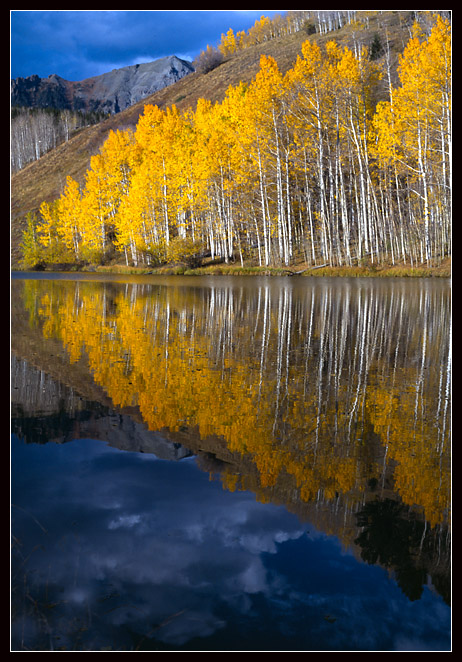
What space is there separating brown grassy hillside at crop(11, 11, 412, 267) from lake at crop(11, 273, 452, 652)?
56.8 meters

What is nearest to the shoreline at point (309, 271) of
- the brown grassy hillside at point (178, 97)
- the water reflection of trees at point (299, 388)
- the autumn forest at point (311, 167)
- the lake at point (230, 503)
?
the autumn forest at point (311, 167)

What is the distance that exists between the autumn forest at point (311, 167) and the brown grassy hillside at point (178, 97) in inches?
1049

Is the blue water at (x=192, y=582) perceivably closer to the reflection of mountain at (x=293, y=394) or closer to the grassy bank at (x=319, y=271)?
the reflection of mountain at (x=293, y=394)

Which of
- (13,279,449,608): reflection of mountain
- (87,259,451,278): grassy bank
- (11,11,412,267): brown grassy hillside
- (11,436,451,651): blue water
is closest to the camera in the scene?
(11,436,451,651): blue water

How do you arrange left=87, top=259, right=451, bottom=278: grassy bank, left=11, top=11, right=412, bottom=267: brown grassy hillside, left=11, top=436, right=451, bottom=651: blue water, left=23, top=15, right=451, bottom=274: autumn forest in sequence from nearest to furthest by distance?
left=11, top=436, right=451, bottom=651: blue water
left=87, top=259, right=451, bottom=278: grassy bank
left=23, top=15, right=451, bottom=274: autumn forest
left=11, top=11, right=412, bottom=267: brown grassy hillside

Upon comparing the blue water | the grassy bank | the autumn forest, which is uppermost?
the autumn forest

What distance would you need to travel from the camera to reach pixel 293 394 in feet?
18.9

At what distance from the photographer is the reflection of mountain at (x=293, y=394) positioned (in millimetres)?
3391

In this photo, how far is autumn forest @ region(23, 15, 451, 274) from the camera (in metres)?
26.4

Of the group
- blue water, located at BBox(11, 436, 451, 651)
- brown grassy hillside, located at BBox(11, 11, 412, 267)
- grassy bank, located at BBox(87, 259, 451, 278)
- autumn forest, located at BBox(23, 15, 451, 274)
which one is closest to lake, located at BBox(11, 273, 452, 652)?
blue water, located at BBox(11, 436, 451, 651)

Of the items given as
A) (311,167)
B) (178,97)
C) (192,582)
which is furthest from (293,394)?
(178,97)

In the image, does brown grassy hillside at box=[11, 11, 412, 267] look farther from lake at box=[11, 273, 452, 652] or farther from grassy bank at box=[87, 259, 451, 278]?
lake at box=[11, 273, 452, 652]
